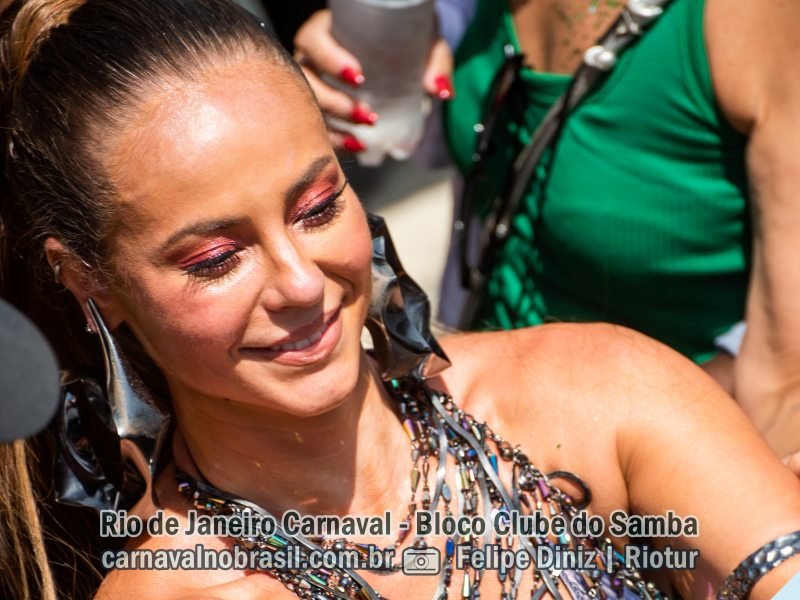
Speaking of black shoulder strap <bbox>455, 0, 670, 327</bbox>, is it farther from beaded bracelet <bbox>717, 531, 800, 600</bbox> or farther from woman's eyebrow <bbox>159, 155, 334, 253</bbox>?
beaded bracelet <bbox>717, 531, 800, 600</bbox>

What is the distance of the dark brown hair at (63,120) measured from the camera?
1791 mm

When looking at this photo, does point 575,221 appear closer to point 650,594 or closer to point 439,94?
point 439,94

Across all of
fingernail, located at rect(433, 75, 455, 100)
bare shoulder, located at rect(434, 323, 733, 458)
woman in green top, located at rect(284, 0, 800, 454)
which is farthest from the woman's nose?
fingernail, located at rect(433, 75, 455, 100)

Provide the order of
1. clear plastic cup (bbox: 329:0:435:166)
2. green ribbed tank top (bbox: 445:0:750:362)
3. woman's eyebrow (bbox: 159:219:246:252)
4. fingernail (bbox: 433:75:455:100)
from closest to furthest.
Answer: woman's eyebrow (bbox: 159:219:246:252)
green ribbed tank top (bbox: 445:0:750:362)
clear plastic cup (bbox: 329:0:435:166)
fingernail (bbox: 433:75:455:100)

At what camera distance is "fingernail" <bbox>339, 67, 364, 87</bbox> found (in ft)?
8.63

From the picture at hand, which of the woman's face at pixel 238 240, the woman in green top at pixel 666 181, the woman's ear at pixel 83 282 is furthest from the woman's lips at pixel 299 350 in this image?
the woman in green top at pixel 666 181

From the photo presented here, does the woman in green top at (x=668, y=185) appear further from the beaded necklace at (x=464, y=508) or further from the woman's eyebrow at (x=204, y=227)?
the woman's eyebrow at (x=204, y=227)

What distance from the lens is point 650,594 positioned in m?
1.97

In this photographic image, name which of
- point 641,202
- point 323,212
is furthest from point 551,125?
point 323,212

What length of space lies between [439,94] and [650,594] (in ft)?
4.07

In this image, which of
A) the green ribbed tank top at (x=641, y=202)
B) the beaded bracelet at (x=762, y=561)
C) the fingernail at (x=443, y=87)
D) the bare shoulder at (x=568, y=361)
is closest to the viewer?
the beaded bracelet at (x=762, y=561)

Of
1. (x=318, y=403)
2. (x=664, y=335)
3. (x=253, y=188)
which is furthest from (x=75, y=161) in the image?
(x=664, y=335)

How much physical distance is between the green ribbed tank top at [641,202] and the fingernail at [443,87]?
0.43 feet

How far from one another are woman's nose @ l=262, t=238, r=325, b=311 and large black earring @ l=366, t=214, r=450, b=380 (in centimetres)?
28
